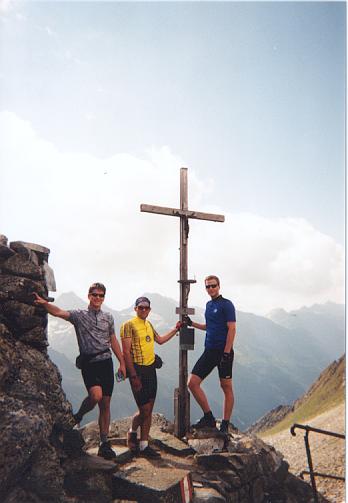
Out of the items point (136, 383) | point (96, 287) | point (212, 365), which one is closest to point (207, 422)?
point (212, 365)

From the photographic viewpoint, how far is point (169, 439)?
8.28 meters

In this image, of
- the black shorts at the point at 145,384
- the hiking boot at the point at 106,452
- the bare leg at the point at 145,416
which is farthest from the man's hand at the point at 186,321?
the hiking boot at the point at 106,452

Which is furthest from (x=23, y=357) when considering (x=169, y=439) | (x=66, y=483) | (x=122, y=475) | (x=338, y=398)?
(x=338, y=398)

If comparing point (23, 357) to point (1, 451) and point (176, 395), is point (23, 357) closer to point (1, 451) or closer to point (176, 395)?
point (1, 451)

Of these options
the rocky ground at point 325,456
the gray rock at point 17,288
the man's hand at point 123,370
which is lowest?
the rocky ground at point 325,456

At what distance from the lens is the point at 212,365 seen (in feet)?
25.2

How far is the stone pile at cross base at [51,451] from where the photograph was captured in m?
4.82

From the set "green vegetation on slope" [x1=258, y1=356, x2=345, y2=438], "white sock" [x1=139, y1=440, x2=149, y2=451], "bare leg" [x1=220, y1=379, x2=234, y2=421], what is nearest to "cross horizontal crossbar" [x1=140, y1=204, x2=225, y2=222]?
"bare leg" [x1=220, y1=379, x2=234, y2=421]

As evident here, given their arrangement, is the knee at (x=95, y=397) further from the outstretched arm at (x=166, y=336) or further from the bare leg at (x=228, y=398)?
the bare leg at (x=228, y=398)

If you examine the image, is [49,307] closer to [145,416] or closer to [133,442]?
[145,416]

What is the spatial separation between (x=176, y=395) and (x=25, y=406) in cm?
456

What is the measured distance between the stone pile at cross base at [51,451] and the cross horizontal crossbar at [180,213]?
2.95m

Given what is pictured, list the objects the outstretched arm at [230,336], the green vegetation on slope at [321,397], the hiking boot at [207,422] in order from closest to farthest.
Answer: the outstretched arm at [230,336] → the hiking boot at [207,422] → the green vegetation on slope at [321,397]

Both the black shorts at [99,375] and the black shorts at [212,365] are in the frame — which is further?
the black shorts at [212,365]
